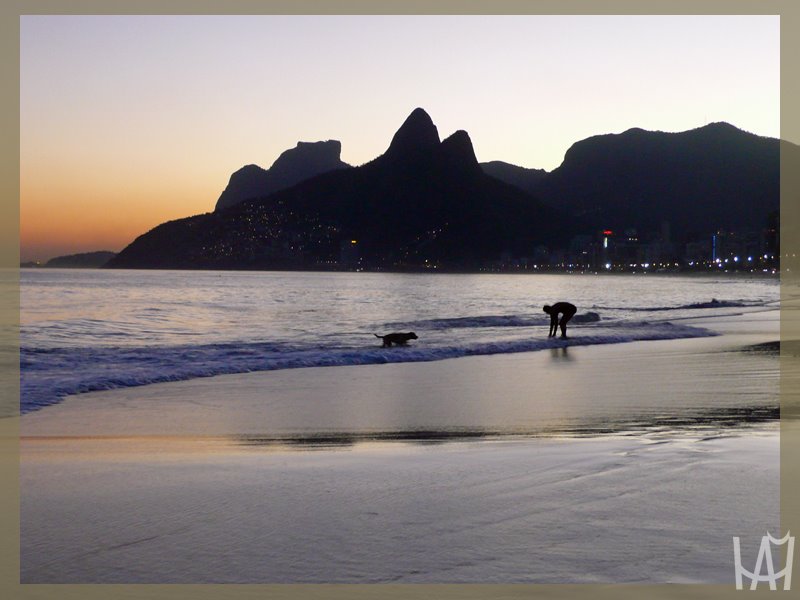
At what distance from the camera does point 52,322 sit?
26.7m

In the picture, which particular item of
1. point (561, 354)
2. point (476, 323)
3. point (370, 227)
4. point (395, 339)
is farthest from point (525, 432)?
point (370, 227)

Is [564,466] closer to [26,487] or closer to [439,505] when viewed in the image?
[439,505]

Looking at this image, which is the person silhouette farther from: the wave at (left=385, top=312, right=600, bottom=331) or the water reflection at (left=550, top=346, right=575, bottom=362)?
the wave at (left=385, top=312, right=600, bottom=331)

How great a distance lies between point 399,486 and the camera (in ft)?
17.7

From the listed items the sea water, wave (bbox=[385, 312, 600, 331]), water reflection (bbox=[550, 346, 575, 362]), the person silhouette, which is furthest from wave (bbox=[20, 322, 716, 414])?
wave (bbox=[385, 312, 600, 331])

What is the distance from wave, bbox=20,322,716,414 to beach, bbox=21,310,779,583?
106cm

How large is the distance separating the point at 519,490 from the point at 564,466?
0.88m

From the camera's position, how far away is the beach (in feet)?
12.7

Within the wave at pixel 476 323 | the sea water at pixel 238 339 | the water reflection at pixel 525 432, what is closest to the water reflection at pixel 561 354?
the sea water at pixel 238 339

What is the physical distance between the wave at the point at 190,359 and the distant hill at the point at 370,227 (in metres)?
148

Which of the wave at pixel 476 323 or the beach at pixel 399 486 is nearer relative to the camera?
the beach at pixel 399 486

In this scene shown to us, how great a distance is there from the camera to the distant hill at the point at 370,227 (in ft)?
552

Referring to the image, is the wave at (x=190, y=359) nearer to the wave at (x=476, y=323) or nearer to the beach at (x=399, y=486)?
the beach at (x=399, y=486)

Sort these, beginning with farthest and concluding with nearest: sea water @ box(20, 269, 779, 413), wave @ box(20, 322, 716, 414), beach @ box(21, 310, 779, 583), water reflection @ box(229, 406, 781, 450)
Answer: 1. sea water @ box(20, 269, 779, 413)
2. wave @ box(20, 322, 716, 414)
3. water reflection @ box(229, 406, 781, 450)
4. beach @ box(21, 310, 779, 583)
